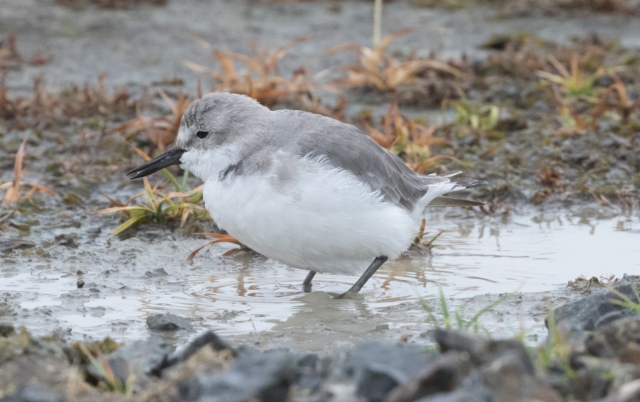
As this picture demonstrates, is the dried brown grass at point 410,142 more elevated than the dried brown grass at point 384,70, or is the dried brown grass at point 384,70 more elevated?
the dried brown grass at point 384,70

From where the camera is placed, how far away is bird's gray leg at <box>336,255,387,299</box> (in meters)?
5.69

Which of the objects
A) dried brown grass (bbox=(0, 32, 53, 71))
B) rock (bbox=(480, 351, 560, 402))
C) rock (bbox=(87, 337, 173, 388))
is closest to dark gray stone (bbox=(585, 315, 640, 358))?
rock (bbox=(480, 351, 560, 402))

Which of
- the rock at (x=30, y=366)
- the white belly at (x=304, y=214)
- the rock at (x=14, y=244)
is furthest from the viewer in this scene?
the rock at (x=14, y=244)

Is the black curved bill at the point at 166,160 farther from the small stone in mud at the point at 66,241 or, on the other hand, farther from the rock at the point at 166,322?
the rock at the point at 166,322

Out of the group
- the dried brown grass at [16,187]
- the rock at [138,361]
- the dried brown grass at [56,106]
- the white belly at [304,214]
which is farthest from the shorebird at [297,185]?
the dried brown grass at [56,106]

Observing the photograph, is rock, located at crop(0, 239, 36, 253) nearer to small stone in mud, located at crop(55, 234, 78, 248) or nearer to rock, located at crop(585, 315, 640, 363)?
small stone in mud, located at crop(55, 234, 78, 248)

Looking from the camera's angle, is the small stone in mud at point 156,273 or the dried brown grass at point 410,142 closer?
the small stone in mud at point 156,273

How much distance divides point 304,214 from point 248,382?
1.87 meters

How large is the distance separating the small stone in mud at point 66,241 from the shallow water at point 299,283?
0.06 m

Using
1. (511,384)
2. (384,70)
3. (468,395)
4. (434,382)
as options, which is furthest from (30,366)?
(384,70)

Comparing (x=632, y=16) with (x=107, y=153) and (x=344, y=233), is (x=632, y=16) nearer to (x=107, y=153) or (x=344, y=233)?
(x=107, y=153)

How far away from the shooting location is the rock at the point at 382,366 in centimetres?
327

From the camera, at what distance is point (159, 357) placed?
386 cm

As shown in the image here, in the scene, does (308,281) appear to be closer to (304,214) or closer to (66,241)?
(304,214)
